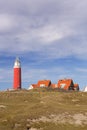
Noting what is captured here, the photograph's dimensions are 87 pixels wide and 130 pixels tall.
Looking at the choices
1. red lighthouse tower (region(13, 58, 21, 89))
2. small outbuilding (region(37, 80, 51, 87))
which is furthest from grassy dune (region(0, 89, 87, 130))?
small outbuilding (region(37, 80, 51, 87))

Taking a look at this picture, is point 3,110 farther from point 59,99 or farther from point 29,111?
point 59,99

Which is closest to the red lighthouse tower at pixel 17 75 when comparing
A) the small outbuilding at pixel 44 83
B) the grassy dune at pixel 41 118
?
the small outbuilding at pixel 44 83

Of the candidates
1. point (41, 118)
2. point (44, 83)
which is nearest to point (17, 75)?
point (44, 83)

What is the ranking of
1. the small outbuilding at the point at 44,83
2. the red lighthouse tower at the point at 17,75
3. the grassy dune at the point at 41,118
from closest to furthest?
the grassy dune at the point at 41,118 → the red lighthouse tower at the point at 17,75 → the small outbuilding at the point at 44,83

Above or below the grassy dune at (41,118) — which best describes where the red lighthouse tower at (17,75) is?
above

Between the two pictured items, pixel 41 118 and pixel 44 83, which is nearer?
pixel 41 118

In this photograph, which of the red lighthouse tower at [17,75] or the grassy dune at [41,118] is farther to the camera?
the red lighthouse tower at [17,75]

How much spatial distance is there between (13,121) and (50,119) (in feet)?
24.8

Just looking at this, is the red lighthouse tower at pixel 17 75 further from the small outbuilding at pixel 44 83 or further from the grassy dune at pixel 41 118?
the grassy dune at pixel 41 118

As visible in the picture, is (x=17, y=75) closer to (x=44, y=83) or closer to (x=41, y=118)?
(x=44, y=83)

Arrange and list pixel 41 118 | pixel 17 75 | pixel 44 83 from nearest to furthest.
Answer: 1. pixel 41 118
2. pixel 17 75
3. pixel 44 83

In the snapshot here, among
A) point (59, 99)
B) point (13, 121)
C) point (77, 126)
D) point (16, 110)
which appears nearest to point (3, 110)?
point (16, 110)

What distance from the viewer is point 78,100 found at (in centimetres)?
9900

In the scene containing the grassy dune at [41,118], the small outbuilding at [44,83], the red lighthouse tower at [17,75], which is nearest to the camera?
the grassy dune at [41,118]
